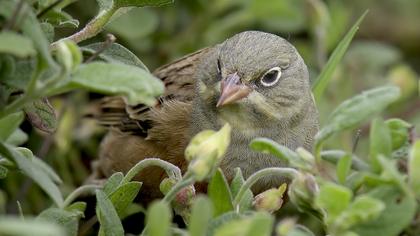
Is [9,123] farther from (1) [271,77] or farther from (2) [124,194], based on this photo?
(1) [271,77]

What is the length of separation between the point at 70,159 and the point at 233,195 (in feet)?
8.29

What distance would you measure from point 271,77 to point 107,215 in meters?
1.64

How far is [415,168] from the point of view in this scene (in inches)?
79.7

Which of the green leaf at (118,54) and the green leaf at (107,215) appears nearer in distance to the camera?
the green leaf at (107,215)

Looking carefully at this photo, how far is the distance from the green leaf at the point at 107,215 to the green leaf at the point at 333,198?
60 centimetres

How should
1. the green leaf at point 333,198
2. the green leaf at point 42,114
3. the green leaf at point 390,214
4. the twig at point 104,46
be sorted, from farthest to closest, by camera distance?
the green leaf at point 42,114 < the twig at point 104,46 < the green leaf at point 390,214 < the green leaf at point 333,198

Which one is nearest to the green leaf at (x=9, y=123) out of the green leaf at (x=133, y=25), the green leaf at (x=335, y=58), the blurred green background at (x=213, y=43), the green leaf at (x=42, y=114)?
the green leaf at (x=42, y=114)

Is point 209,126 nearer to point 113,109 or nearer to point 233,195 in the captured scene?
point 113,109

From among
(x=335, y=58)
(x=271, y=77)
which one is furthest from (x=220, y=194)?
(x=271, y=77)

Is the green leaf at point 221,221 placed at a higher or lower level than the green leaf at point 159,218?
lower

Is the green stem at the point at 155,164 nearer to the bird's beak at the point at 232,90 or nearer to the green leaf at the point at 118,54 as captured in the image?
the green leaf at the point at 118,54

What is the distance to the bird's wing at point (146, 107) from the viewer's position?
422 cm

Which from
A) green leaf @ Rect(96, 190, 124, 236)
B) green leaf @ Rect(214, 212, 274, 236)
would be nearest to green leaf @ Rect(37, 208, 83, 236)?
green leaf @ Rect(96, 190, 124, 236)

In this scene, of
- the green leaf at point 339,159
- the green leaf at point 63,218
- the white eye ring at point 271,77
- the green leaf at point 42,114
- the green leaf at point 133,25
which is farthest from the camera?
the green leaf at point 133,25
